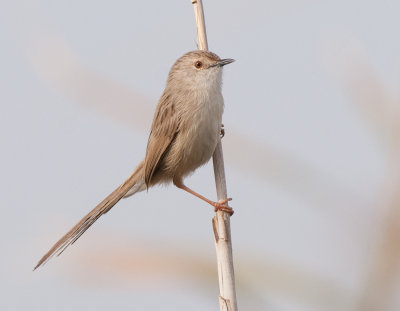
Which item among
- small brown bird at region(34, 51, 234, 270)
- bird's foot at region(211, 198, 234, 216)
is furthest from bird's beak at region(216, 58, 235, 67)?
bird's foot at region(211, 198, 234, 216)

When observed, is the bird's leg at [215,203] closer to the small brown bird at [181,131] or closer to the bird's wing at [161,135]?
the small brown bird at [181,131]

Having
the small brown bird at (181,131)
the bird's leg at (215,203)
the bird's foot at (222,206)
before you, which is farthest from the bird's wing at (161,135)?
the bird's foot at (222,206)

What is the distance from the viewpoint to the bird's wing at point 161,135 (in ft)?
12.9

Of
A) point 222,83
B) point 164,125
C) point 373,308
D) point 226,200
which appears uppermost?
point 222,83

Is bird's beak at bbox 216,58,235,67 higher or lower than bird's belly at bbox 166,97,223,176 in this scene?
higher

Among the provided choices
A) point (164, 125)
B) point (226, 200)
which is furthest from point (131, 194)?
point (226, 200)

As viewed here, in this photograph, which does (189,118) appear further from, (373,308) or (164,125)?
(373,308)

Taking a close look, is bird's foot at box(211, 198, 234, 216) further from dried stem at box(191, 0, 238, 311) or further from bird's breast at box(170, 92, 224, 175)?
bird's breast at box(170, 92, 224, 175)

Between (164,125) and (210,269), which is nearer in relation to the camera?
(210,269)

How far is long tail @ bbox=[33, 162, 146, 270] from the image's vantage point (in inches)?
154

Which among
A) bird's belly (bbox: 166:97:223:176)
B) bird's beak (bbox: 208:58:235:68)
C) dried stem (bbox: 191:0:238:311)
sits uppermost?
bird's beak (bbox: 208:58:235:68)

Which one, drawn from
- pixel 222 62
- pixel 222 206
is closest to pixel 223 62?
Answer: pixel 222 62

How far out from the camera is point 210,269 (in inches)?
72.0

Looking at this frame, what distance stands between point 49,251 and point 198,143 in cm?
124
